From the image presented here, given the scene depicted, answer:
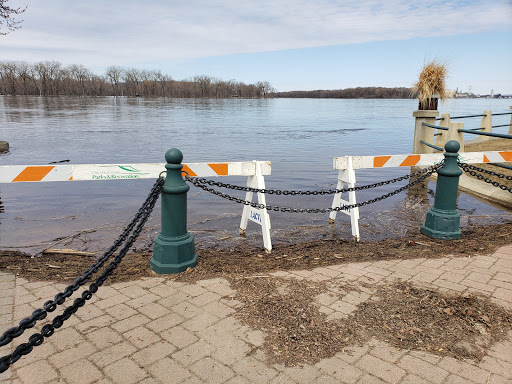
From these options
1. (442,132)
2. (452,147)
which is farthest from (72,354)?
(442,132)

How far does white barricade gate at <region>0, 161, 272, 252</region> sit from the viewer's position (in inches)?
173

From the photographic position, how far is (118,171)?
15.3ft

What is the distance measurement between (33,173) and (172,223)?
162cm

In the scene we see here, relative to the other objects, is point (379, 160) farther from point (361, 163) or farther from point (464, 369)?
point (464, 369)

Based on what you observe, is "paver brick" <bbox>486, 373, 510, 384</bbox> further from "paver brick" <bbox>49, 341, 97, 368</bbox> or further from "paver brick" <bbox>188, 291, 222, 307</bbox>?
"paver brick" <bbox>49, 341, 97, 368</bbox>

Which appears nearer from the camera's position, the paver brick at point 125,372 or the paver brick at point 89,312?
the paver brick at point 125,372

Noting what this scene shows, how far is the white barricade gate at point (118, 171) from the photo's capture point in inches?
173

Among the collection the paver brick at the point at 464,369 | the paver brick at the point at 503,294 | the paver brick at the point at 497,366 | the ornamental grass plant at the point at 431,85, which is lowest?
the paver brick at the point at 464,369

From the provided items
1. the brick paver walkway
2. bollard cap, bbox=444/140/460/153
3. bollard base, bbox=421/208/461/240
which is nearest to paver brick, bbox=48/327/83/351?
the brick paver walkway

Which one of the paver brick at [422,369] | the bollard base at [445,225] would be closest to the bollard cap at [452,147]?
the bollard base at [445,225]

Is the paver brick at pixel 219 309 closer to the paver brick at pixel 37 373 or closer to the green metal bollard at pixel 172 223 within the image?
the green metal bollard at pixel 172 223

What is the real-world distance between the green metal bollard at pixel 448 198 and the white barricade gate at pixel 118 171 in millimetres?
2360

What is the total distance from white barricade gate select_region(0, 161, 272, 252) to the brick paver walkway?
3.54ft

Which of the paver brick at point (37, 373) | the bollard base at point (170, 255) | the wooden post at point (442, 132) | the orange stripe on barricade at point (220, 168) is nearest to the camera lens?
the paver brick at point (37, 373)
